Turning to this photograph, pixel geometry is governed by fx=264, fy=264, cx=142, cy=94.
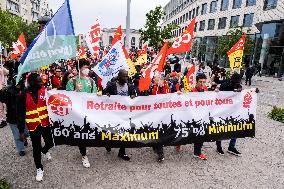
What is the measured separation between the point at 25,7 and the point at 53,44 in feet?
242

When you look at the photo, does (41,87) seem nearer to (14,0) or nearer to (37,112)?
(37,112)

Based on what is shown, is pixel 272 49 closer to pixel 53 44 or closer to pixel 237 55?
pixel 237 55

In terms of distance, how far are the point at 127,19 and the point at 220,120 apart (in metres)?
9.21

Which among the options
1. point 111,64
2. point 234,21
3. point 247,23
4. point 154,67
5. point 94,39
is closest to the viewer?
point 111,64

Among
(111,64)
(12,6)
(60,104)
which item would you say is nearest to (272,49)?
(111,64)

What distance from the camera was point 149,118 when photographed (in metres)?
5.29

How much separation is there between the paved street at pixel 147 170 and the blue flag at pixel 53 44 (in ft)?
6.59

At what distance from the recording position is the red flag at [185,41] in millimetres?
6482

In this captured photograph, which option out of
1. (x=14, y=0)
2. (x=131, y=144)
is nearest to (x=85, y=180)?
(x=131, y=144)

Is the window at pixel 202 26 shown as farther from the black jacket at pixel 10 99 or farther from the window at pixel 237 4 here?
the black jacket at pixel 10 99

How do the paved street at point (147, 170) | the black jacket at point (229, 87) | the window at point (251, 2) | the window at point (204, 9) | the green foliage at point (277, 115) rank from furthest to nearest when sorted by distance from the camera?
the window at point (204, 9)
the window at point (251, 2)
the green foliage at point (277, 115)
the black jacket at point (229, 87)
the paved street at point (147, 170)

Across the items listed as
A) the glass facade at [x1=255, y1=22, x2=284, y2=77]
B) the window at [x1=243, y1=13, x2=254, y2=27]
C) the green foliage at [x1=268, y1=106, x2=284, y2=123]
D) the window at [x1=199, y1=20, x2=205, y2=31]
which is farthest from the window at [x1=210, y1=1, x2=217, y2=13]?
the green foliage at [x1=268, y1=106, x2=284, y2=123]

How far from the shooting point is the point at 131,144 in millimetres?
5172

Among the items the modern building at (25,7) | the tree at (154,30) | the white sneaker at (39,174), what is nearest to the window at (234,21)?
the tree at (154,30)
